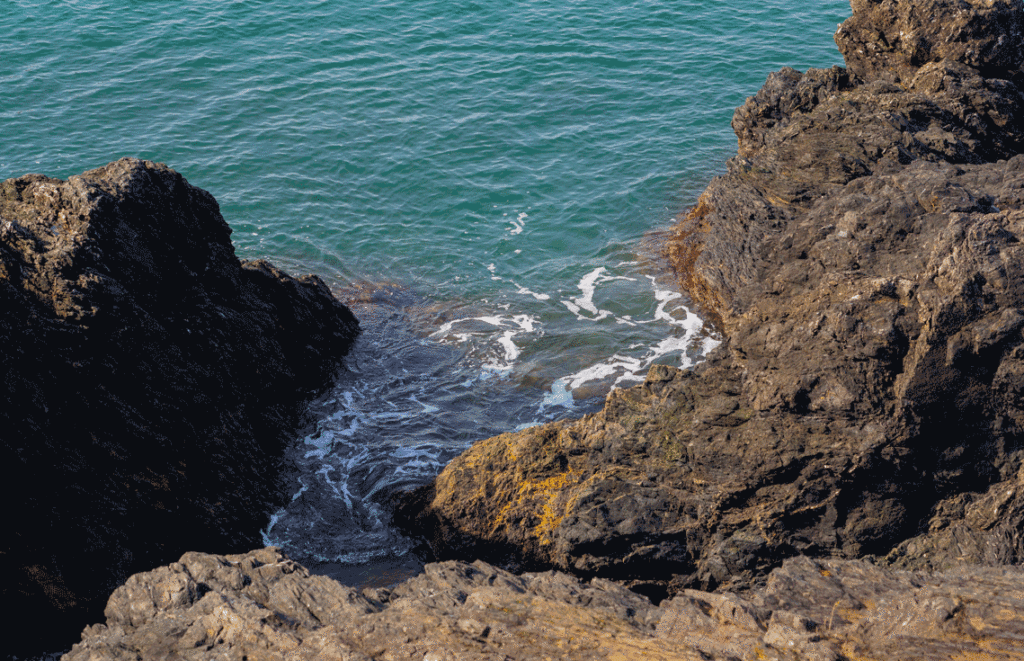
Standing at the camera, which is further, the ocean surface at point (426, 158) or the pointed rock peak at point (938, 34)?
the ocean surface at point (426, 158)

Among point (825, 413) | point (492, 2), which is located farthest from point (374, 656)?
point (492, 2)

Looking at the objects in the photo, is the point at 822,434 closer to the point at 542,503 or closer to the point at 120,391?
the point at 542,503

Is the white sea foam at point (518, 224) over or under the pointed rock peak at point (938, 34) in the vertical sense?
under

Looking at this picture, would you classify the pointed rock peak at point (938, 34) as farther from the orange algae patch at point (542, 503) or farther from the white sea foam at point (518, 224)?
the orange algae patch at point (542, 503)

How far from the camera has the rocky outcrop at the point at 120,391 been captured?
37.9 ft

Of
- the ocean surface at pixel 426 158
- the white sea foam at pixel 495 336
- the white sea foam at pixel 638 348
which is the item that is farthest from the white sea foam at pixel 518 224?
the white sea foam at pixel 495 336

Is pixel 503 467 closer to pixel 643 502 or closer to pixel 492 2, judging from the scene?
pixel 643 502

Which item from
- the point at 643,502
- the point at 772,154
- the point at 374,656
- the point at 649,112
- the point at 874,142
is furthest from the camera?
the point at 649,112

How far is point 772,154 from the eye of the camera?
61.3ft

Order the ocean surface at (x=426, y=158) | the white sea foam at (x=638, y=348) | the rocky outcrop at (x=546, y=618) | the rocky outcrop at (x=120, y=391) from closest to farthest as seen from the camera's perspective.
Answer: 1. the rocky outcrop at (x=546, y=618)
2. the rocky outcrop at (x=120, y=391)
3. the ocean surface at (x=426, y=158)
4. the white sea foam at (x=638, y=348)

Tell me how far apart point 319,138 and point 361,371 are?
1474 centimetres

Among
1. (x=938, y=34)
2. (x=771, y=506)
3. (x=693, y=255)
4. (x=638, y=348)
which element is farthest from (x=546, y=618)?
(x=938, y=34)

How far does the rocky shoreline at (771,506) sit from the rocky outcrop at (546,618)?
1.3 inches

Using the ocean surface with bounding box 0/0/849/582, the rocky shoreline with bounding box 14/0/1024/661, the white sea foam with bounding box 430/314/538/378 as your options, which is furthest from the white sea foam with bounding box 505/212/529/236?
the rocky shoreline with bounding box 14/0/1024/661
